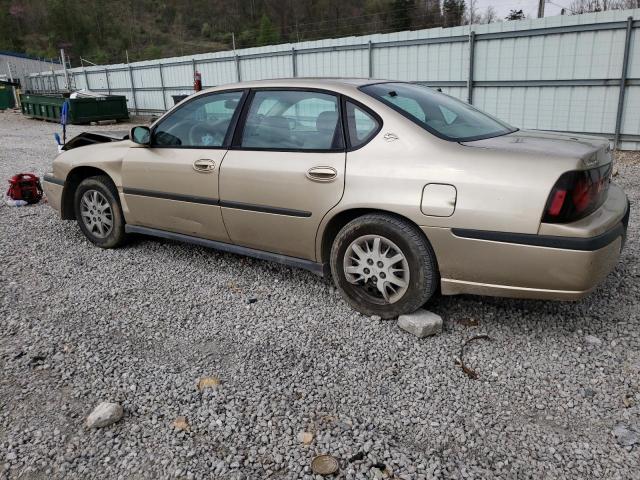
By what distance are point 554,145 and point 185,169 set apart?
267 centimetres

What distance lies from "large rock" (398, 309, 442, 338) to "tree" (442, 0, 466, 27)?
23.8 meters

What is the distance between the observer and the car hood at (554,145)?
2.93 meters

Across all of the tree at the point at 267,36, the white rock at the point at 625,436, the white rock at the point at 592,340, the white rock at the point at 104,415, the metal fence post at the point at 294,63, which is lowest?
the white rock at the point at 625,436

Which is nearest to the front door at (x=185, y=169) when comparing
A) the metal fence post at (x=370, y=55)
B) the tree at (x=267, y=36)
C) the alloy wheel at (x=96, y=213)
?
the alloy wheel at (x=96, y=213)

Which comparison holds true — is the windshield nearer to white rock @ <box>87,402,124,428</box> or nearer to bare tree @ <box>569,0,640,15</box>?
white rock @ <box>87,402,124,428</box>

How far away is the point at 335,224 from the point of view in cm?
356

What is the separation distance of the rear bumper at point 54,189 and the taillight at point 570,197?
443 centimetres

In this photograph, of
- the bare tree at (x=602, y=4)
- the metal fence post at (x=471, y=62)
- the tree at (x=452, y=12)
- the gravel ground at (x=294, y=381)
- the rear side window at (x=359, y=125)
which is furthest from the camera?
the tree at (x=452, y=12)

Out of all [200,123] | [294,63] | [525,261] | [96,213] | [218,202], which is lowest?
[96,213]

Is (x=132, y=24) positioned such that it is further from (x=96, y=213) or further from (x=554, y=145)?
(x=554, y=145)

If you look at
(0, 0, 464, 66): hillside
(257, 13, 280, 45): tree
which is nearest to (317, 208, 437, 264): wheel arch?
(257, 13, 280, 45): tree

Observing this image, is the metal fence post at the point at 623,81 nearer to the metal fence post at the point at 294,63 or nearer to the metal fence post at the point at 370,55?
the metal fence post at the point at 370,55

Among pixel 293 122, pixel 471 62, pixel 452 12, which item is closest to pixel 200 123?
pixel 293 122

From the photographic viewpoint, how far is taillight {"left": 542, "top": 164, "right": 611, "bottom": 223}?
9.04 feet
